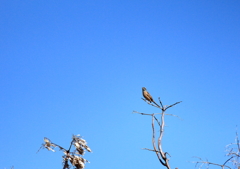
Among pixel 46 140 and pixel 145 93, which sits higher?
pixel 145 93

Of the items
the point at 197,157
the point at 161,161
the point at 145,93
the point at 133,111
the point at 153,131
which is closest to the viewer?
the point at 161,161

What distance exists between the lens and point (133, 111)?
3.63m

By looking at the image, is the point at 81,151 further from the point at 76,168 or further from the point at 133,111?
the point at 133,111

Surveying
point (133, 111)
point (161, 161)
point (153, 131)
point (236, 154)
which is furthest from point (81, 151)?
point (236, 154)

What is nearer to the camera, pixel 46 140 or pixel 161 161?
pixel 161 161

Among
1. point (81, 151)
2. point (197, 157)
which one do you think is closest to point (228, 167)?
point (197, 157)

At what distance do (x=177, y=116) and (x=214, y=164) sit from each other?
2.67ft

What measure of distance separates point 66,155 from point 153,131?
6.78ft

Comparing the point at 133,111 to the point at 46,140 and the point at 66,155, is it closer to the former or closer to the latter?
the point at 66,155

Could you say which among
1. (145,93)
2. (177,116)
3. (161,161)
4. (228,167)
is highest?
(145,93)

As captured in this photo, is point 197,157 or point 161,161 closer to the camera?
point 161,161

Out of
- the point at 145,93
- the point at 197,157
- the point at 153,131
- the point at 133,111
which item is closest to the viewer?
the point at 153,131

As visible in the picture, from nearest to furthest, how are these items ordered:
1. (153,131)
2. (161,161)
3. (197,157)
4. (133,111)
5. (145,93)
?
(161,161) < (153,131) < (133,111) < (197,157) < (145,93)

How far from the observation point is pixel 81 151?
4.76m
